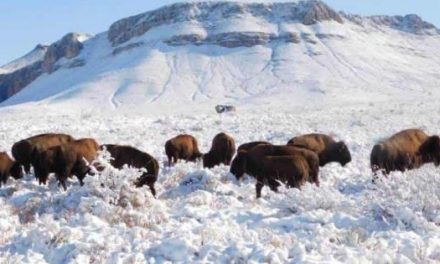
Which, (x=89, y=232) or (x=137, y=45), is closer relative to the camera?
(x=89, y=232)

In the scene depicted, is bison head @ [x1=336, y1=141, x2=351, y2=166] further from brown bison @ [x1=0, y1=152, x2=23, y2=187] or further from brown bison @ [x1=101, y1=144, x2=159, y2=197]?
brown bison @ [x1=0, y1=152, x2=23, y2=187]

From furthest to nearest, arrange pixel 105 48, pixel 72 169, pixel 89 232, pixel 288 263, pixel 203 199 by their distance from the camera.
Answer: pixel 105 48 → pixel 72 169 → pixel 203 199 → pixel 89 232 → pixel 288 263

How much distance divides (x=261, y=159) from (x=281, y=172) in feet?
1.82

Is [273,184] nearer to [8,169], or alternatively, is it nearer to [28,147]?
[8,169]

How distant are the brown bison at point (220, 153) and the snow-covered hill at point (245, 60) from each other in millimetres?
60128

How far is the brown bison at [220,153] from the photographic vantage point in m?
16.6

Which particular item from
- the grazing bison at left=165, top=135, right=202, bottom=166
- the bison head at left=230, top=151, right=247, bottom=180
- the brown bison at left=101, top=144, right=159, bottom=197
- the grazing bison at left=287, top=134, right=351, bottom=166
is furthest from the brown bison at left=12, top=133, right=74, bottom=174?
the grazing bison at left=287, top=134, right=351, bottom=166

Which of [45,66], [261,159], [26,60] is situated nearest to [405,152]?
[261,159]

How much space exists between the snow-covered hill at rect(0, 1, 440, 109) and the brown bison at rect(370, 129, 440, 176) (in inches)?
2416

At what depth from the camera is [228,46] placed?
395 feet

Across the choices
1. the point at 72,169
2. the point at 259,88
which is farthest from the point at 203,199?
the point at 259,88

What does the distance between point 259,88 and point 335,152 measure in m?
79.0

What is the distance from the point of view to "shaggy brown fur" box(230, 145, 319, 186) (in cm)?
1248

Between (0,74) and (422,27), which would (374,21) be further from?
(0,74)
